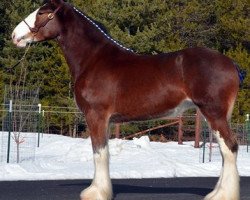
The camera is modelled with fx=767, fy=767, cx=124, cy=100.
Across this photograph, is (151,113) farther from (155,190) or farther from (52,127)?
(52,127)

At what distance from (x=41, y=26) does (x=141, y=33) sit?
2714 centimetres

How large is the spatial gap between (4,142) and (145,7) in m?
14.5

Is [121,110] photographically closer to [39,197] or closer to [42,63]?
[39,197]

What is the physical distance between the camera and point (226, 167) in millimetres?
9039

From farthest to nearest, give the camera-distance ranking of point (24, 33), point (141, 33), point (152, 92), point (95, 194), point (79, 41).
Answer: point (141, 33)
point (24, 33)
point (79, 41)
point (152, 92)
point (95, 194)

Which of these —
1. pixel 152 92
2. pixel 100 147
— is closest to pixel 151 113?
pixel 152 92

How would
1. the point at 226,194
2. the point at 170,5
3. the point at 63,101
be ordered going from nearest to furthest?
the point at 226,194 → the point at 63,101 → the point at 170,5

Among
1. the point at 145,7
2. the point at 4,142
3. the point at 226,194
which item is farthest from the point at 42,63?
the point at 226,194

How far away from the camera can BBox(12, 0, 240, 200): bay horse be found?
30.0ft

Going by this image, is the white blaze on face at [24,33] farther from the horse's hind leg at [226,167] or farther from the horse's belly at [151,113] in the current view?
the horse's hind leg at [226,167]

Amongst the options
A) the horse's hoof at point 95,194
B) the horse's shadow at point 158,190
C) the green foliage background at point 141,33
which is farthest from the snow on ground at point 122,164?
the green foliage background at point 141,33

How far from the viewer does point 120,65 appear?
31.6ft

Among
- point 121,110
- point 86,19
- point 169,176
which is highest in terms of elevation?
point 86,19

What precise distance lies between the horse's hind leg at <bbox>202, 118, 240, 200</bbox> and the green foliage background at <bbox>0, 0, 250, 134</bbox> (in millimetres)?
27099
